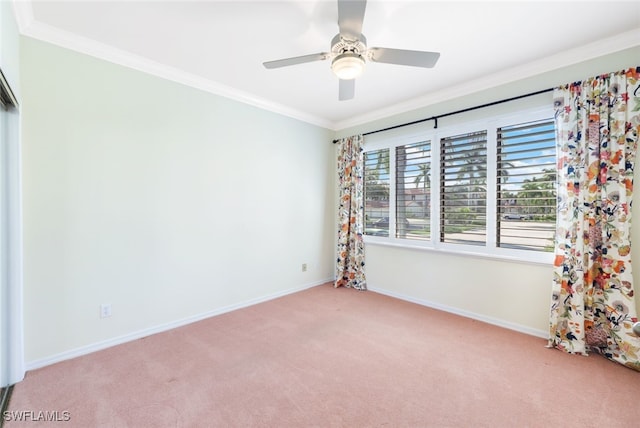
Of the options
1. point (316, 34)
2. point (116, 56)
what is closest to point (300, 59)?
point (316, 34)

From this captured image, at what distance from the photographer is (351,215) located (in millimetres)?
4188

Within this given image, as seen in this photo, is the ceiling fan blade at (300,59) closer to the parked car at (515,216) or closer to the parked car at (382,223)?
the parked car at (515,216)

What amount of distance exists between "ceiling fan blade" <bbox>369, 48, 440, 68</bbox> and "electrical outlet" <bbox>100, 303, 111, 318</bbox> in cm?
293

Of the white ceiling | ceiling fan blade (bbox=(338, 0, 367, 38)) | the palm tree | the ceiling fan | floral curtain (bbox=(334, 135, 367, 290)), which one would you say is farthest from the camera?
floral curtain (bbox=(334, 135, 367, 290))

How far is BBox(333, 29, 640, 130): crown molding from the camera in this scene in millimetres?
2238

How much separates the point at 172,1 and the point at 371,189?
3.05 m

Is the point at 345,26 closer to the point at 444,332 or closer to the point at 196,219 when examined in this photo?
the point at 196,219

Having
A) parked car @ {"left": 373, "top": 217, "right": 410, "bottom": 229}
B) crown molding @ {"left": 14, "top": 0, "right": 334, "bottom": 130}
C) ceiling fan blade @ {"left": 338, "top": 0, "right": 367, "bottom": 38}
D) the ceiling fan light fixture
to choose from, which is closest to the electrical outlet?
crown molding @ {"left": 14, "top": 0, "right": 334, "bottom": 130}

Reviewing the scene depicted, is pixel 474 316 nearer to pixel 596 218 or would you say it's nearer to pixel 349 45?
pixel 596 218

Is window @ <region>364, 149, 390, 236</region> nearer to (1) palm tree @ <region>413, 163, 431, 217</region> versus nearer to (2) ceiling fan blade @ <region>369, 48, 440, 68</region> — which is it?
(1) palm tree @ <region>413, 163, 431, 217</region>

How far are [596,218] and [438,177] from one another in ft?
4.70

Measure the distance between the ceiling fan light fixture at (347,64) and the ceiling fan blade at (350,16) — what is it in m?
0.12

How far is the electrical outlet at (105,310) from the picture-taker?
2412mm

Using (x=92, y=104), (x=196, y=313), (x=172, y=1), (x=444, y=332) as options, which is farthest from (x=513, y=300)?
(x=92, y=104)
